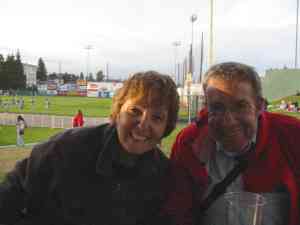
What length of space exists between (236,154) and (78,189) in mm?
758

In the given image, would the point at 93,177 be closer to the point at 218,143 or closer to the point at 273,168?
the point at 218,143

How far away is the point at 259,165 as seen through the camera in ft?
6.47

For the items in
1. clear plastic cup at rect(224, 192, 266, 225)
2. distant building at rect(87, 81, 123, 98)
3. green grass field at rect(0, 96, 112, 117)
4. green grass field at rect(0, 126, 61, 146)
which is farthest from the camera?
distant building at rect(87, 81, 123, 98)

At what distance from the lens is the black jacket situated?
1.83m

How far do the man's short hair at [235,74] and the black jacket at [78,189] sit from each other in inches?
20.9

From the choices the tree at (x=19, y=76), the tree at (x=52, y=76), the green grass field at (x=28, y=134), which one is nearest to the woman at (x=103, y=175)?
the green grass field at (x=28, y=134)

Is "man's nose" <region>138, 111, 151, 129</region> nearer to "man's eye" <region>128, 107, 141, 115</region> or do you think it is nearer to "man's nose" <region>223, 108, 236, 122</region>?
"man's eye" <region>128, 107, 141, 115</region>

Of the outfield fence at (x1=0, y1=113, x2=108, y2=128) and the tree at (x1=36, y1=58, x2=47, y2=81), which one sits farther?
the tree at (x1=36, y1=58, x2=47, y2=81)

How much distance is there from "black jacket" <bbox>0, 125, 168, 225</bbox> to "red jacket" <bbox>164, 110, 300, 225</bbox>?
0.12m

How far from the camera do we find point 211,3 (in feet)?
82.1

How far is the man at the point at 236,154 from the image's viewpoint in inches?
74.7

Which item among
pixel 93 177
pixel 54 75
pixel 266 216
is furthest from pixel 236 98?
pixel 54 75

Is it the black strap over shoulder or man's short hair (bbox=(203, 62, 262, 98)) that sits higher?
man's short hair (bbox=(203, 62, 262, 98))

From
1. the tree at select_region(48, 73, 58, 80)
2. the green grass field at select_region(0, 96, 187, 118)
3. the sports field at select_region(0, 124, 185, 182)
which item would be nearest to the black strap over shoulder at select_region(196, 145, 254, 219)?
the sports field at select_region(0, 124, 185, 182)
